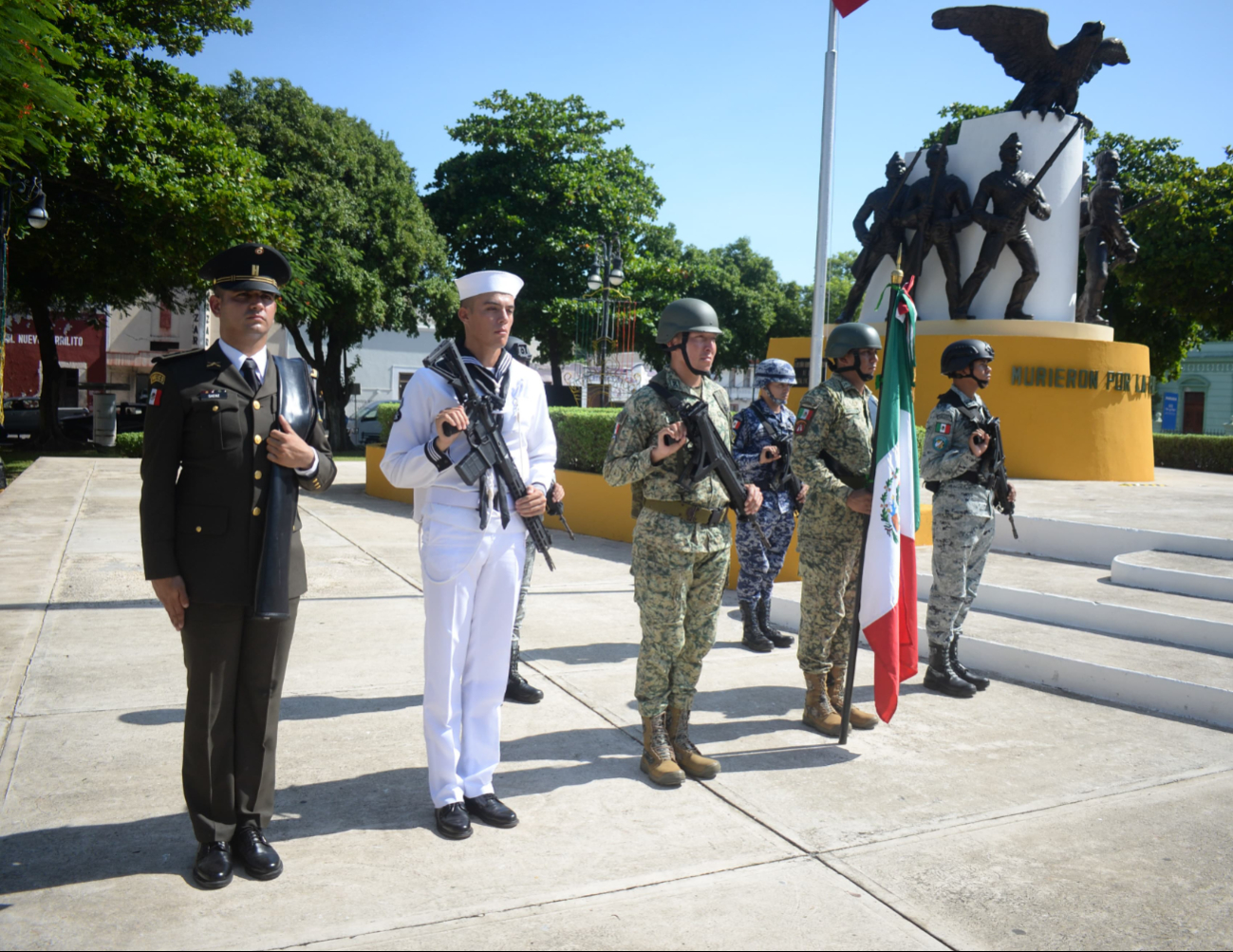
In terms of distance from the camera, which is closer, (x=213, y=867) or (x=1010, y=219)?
(x=213, y=867)

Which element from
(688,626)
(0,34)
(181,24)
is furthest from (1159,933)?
(181,24)

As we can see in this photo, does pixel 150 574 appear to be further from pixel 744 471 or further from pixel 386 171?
pixel 386 171

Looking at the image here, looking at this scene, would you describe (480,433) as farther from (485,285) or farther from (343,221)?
(343,221)

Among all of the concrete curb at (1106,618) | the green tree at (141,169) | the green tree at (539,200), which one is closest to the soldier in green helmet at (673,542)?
Answer: the concrete curb at (1106,618)

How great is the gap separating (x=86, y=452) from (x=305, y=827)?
24.3 m

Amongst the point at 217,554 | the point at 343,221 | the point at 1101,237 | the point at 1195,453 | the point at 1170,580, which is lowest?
the point at 1170,580

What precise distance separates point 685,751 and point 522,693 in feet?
4.15

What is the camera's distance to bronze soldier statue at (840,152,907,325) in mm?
15180

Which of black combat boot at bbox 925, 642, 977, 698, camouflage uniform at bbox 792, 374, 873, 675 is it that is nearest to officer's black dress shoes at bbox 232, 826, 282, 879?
camouflage uniform at bbox 792, 374, 873, 675

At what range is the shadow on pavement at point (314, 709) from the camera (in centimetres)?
461

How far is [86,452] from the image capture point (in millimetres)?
24156

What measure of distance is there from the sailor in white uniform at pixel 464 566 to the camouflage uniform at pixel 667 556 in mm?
640

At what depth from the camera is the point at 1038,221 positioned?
14.7 meters

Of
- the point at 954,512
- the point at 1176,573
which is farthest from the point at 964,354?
the point at 1176,573
